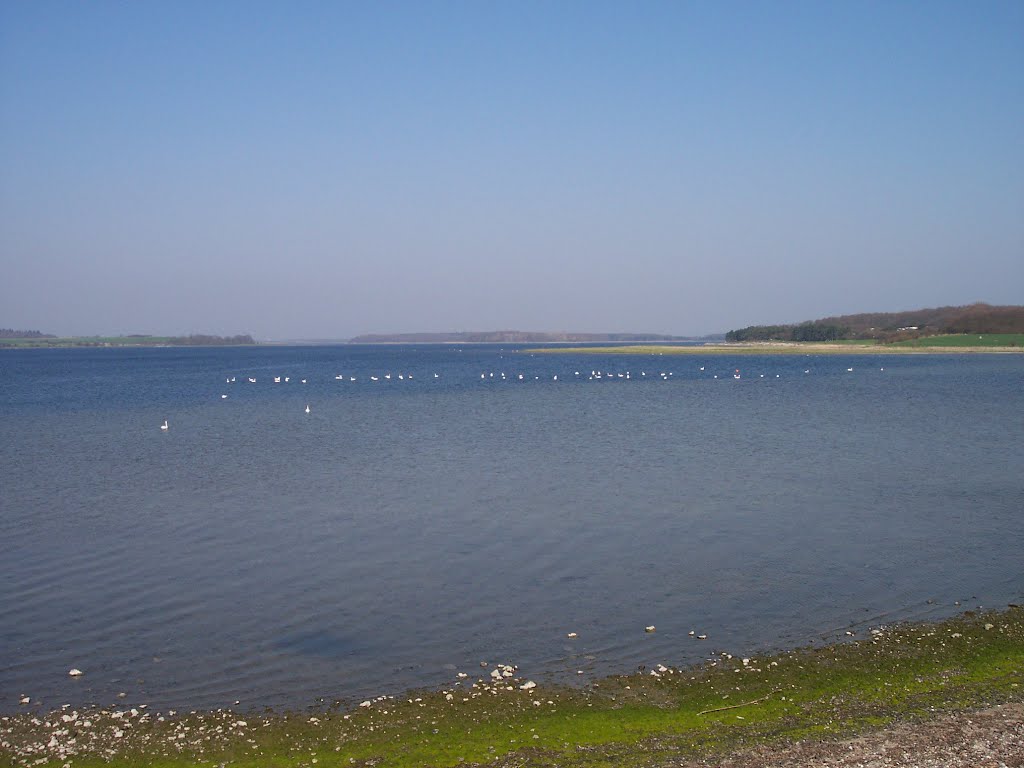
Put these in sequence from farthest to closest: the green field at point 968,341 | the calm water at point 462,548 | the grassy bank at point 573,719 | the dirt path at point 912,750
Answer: the green field at point 968,341
the calm water at point 462,548
the grassy bank at point 573,719
the dirt path at point 912,750

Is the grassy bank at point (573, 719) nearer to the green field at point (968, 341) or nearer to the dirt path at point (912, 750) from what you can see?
the dirt path at point (912, 750)

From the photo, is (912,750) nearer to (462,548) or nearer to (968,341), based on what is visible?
(462,548)

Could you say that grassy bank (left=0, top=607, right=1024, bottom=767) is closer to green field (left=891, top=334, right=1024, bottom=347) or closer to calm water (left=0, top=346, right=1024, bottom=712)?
calm water (left=0, top=346, right=1024, bottom=712)

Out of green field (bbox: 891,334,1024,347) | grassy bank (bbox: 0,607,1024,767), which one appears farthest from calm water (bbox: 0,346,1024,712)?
green field (bbox: 891,334,1024,347)

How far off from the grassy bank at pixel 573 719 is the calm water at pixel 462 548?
721 mm

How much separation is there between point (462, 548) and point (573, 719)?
873cm

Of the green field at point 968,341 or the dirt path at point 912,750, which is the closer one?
the dirt path at point 912,750

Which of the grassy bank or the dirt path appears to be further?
the grassy bank

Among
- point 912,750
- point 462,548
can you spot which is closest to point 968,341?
point 462,548

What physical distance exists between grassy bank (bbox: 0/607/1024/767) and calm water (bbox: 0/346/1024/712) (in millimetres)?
721

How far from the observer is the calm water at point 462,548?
43.6 feet

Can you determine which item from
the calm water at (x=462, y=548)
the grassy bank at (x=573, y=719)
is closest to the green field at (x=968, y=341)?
the calm water at (x=462, y=548)

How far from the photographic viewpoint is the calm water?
13297 millimetres

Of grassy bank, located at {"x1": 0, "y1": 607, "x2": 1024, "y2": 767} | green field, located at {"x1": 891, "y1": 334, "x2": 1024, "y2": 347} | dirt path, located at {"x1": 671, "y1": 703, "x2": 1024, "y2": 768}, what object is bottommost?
grassy bank, located at {"x1": 0, "y1": 607, "x2": 1024, "y2": 767}
